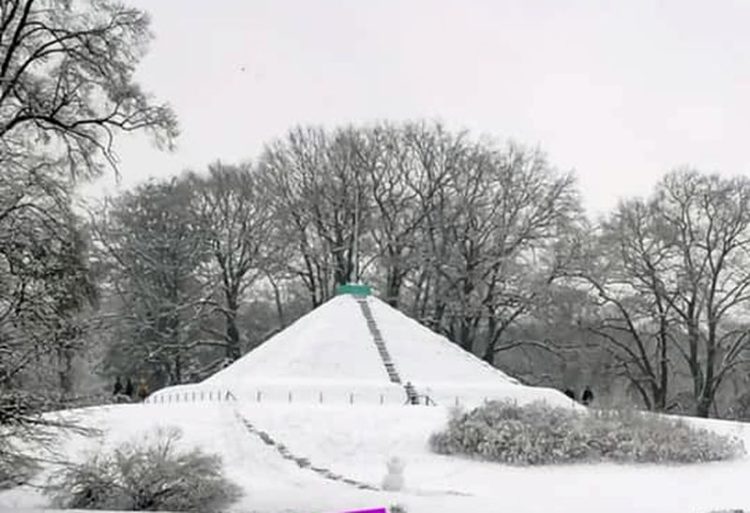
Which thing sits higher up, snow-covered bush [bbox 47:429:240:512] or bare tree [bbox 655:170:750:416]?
bare tree [bbox 655:170:750:416]

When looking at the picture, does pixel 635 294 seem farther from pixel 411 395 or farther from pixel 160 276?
pixel 160 276

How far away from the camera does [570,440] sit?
57.6 ft

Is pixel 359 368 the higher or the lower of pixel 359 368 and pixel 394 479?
the higher

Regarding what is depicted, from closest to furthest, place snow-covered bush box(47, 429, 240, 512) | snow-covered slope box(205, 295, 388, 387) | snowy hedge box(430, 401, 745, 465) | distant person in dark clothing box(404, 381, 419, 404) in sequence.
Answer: snow-covered bush box(47, 429, 240, 512) → snowy hedge box(430, 401, 745, 465) → distant person in dark clothing box(404, 381, 419, 404) → snow-covered slope box(205, 295, 388, 387)

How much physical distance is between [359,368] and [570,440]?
13.5m

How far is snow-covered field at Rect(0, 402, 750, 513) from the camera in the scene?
1198 cm

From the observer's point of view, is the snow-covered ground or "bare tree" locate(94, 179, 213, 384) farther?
"bare tree" locate(94, 179, 213, 384)

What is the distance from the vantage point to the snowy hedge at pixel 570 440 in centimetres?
1736

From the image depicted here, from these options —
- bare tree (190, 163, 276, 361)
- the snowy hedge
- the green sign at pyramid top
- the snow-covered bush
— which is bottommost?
the snow-covered bush

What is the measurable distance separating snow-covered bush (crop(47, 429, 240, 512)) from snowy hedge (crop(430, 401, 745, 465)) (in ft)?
21.4

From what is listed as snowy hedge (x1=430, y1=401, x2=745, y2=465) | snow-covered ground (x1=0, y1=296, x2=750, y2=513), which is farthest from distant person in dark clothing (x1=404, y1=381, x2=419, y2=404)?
snowy hedge (x1=430, y1=401, x2=745, y2=465)

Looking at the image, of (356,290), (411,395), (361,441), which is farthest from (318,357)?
(361,441)

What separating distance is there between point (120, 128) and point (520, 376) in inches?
1226

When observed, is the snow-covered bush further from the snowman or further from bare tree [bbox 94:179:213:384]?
bare tree [bbox 94:179:213:384]
